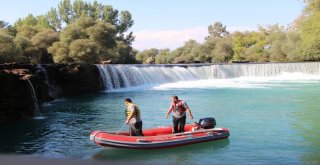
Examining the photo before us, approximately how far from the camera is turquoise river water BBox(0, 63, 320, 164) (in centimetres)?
1294

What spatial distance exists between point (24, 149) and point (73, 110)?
10.5 metres

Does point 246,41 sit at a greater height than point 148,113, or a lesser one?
greater

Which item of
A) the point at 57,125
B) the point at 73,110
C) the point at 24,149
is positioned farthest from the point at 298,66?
the point at 24,149

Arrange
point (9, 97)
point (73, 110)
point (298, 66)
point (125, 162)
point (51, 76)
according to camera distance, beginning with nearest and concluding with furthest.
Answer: point (125, 162) → point (9, 97) → point (73, 110) → point (51, 76) → point (298, 66)

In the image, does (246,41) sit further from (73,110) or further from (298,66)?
A: (73,110)

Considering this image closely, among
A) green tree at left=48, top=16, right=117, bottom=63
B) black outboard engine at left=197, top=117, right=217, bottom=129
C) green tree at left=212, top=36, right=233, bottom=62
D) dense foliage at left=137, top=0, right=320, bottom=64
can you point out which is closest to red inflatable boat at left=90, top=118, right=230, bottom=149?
black outboard engine at left=197, top=117, right=217, bottom=129

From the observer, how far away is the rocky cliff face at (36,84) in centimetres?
2017

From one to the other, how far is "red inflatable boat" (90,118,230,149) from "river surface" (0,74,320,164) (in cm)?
23

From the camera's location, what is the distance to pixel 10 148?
46.4 ft

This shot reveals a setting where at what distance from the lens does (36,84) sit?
79.8 ft

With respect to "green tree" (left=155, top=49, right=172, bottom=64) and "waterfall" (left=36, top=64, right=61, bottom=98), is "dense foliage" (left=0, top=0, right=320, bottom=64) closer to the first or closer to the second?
"green tree" (left=155, top=49, right=172, bottom=64)

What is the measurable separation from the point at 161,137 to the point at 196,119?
697 centimetres

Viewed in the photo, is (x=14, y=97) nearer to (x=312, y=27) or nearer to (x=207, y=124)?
(x=207, y=124)

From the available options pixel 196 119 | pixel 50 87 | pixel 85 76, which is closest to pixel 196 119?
pixel 196 119
